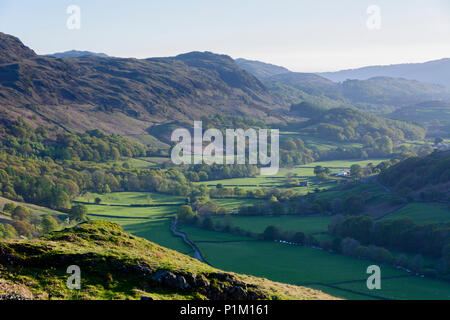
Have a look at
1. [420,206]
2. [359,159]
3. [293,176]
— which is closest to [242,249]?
[420,206]

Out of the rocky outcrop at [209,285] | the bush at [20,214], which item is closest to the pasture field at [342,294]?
the rocky outcrop at [209,285]

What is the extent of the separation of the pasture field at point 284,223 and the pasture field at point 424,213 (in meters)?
12.1

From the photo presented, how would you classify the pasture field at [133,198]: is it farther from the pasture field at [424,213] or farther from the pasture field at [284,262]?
the pasture field at [424,213]

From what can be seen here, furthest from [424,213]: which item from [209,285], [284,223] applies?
[209,285]

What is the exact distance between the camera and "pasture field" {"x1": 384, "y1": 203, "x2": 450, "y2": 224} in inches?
3046

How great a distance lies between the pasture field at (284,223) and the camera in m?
84.6

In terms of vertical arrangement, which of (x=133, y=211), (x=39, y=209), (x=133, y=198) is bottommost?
(x=133, y=211)

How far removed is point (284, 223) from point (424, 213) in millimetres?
23880

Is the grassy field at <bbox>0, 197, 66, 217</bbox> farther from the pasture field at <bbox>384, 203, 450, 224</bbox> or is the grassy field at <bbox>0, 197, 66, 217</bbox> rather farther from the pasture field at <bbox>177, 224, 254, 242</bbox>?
the pasture field at <bbox>384, 203, 450, 224</bbox>

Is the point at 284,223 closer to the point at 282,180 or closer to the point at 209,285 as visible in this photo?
the point at 282,180

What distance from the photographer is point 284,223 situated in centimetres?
8888

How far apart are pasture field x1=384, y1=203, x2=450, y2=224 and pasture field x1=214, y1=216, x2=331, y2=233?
1208 centimetres

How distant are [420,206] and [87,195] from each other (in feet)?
272
